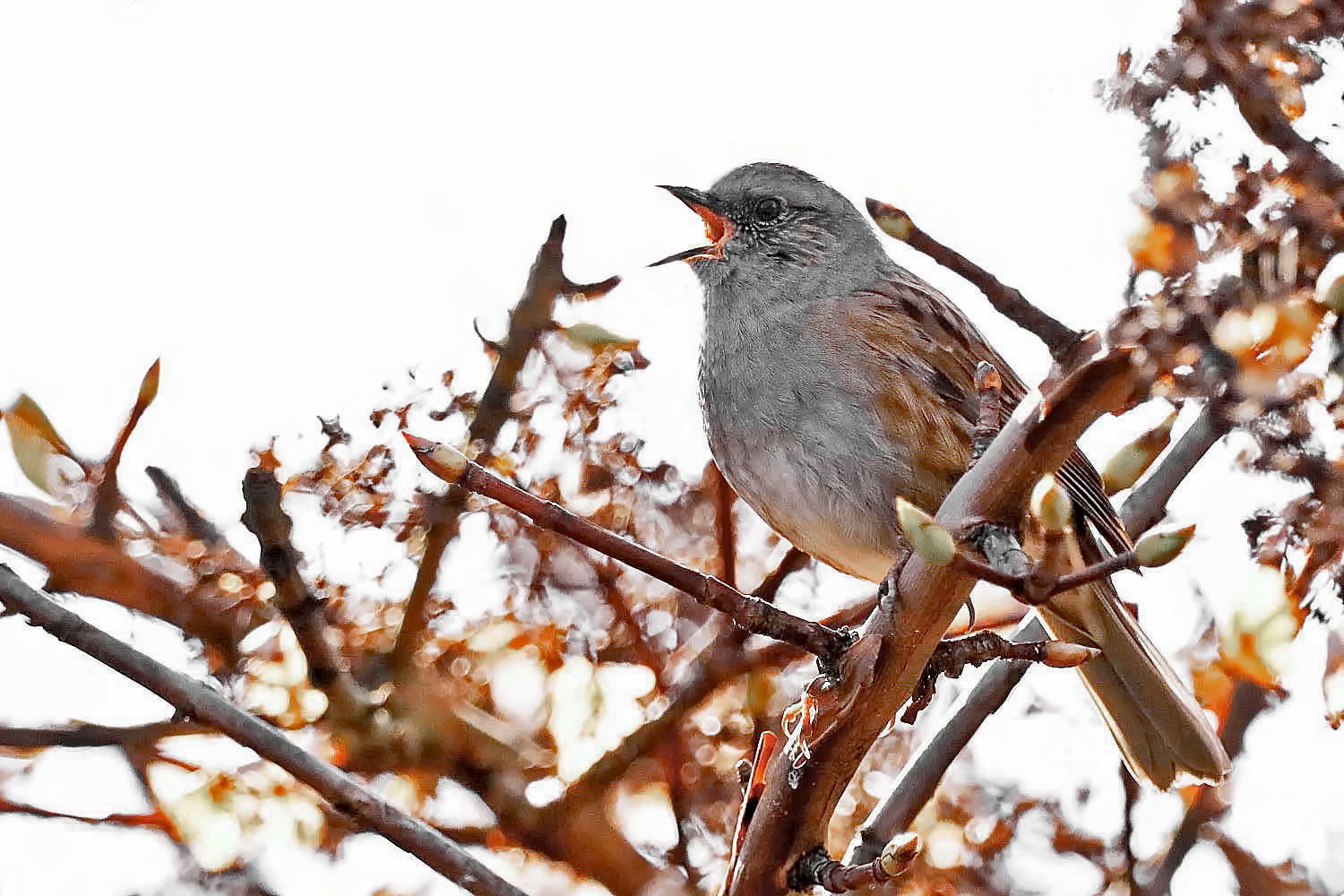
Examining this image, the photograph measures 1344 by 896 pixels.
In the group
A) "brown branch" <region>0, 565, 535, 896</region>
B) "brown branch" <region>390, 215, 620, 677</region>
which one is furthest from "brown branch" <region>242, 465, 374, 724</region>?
"brown branch" <region>0, 565, 535, 896</region>

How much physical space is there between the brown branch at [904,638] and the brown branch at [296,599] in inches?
34.8

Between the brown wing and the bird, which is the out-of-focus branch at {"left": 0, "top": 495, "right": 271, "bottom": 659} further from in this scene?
the brown wing

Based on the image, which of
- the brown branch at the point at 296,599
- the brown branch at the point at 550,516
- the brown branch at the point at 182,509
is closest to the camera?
the brown branch at the point at 550,516

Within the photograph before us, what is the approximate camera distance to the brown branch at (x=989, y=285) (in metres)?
2.42

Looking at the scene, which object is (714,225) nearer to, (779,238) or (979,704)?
(779,238)

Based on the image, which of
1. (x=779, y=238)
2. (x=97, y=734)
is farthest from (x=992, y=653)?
(x=779, y=238)

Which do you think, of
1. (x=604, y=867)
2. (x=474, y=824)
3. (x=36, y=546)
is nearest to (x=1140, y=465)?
(x=604, y=867)

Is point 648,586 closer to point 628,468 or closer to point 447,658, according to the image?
point 628,468

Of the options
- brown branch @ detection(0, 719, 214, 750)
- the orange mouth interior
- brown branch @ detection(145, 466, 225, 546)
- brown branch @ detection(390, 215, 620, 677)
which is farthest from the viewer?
the orange mouth interior

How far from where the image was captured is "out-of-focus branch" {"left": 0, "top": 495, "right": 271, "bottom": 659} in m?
2.64

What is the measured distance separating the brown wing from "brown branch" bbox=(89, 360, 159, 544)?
1882 mm

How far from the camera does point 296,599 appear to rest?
245cm

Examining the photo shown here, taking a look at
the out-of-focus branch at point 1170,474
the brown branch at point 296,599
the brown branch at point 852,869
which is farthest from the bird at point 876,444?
the brown branch at point 296,599

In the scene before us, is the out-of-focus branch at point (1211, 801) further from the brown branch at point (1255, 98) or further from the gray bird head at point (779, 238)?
the gray bird head at point (779, 238)
